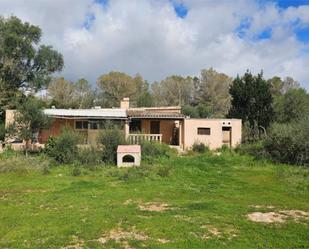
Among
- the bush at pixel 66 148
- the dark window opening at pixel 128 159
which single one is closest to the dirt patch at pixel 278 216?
the dark window opening at pixel 128 159

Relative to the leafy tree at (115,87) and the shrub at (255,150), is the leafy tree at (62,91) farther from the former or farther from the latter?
the shrub at (255,150)

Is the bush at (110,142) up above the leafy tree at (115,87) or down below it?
below

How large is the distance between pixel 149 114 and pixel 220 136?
5.54 metres

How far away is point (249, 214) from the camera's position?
9.72 m

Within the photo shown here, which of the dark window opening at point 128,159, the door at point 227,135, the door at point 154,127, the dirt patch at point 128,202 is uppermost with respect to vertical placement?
the door at point 154,127

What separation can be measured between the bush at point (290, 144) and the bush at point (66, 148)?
1105cm

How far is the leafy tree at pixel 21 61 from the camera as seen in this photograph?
34172mm

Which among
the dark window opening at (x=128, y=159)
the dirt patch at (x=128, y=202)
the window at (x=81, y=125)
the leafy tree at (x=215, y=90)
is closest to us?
the dirt patch at (x=128, y=202)

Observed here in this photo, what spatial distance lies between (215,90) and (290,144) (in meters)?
39.9

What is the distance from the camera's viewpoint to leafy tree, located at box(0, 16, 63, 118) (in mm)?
34172

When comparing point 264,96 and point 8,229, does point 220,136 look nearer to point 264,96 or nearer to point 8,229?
point 264,96

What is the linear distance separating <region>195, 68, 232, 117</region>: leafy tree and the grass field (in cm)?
4023

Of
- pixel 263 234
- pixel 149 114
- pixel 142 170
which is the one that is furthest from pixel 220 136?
pixel 263 234

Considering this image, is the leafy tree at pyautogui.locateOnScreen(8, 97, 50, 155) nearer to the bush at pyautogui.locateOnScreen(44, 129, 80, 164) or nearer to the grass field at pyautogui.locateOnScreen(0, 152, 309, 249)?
the bush at pyautogui.locateOnScreen(44, 129, 80, 164)
